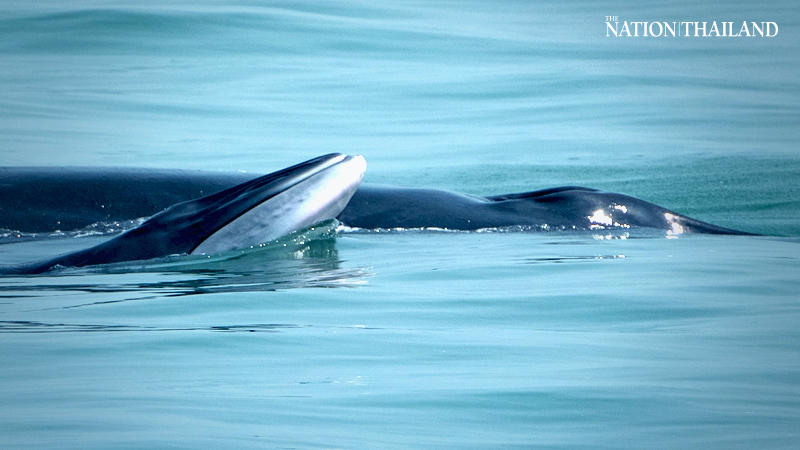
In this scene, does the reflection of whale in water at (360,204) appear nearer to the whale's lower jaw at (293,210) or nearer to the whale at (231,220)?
the whale's lower jaw at (293,210)

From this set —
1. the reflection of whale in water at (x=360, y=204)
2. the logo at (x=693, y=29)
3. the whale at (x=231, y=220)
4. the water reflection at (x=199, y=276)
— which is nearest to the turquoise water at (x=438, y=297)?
the water reflection at (x=199, y=276)

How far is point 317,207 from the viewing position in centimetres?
563

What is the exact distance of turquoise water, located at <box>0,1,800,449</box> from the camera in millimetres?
2850

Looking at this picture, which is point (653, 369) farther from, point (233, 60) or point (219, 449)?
point (233, 60)

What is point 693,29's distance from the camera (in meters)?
21.1

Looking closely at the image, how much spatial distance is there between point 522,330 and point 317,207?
6.14ft

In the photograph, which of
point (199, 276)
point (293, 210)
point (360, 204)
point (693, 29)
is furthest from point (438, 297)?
point (693, 29)

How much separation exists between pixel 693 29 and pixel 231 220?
695 inches

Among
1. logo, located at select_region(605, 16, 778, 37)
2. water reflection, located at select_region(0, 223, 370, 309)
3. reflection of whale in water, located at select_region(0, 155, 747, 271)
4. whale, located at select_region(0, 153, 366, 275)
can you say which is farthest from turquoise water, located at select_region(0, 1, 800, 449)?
logo, located at select_region(605, 16, 778, 37)

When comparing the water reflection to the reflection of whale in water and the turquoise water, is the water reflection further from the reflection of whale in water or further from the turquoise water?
the reflection of whale in water

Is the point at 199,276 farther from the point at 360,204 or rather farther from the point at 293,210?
the point at 360,204

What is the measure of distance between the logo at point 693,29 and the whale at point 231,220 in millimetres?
16562

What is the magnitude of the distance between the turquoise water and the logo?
505cm

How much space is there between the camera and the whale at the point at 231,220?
5.31 m
